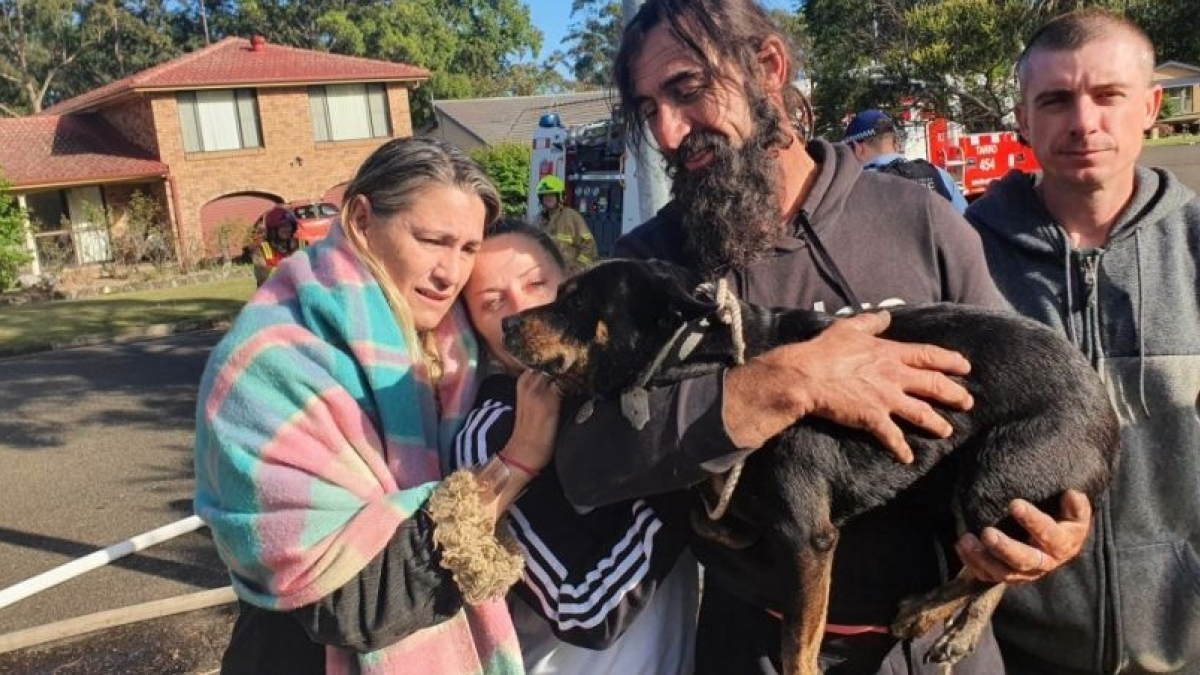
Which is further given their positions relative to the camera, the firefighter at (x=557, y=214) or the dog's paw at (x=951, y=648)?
the firefighter at (x=557, y=214)

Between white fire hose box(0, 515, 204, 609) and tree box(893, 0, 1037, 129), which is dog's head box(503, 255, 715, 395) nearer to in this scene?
white fire hose box(0, 515, 204, 609)

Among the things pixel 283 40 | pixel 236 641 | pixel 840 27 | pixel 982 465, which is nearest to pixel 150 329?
pixel 236 641

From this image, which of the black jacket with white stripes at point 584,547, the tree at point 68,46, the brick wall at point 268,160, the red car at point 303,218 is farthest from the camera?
the tree at point 68,46

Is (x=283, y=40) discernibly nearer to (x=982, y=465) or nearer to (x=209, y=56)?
(x=209, y=56)

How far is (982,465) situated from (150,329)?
1839 cm

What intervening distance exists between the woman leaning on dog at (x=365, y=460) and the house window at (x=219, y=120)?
110ft

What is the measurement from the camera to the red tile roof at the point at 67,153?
101ft

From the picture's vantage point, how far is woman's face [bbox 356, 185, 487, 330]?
241 centimetres

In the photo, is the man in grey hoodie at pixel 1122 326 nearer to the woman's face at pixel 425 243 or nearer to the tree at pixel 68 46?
the woman's face at pixel 425 243

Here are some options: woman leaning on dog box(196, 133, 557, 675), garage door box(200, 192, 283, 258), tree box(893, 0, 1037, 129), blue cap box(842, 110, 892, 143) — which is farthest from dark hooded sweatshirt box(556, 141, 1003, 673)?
garage door box(200, 192, 283, 258)

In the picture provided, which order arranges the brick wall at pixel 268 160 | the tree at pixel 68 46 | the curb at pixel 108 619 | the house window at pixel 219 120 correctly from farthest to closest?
the tree at pixel 68 46 < the house window at pixel 219 120 < the brick wall at pixel 268 160 < the curb at pixel 108 619

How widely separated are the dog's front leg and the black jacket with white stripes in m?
0.34

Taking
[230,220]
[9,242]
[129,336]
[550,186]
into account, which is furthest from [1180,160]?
[9,242]

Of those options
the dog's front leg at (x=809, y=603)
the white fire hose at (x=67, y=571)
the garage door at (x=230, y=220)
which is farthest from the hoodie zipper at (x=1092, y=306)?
the garage door at (x=230, y=220)
